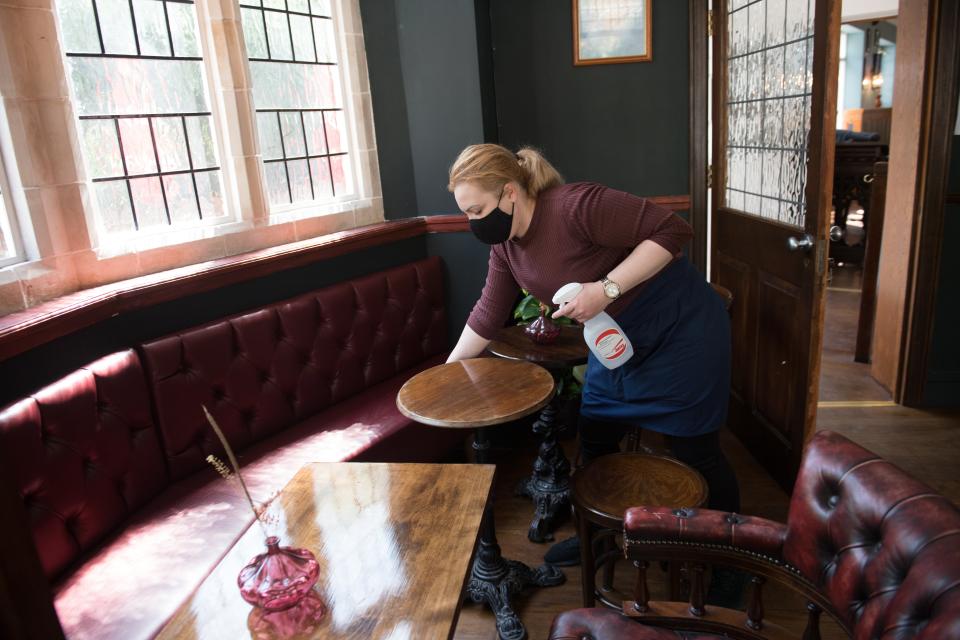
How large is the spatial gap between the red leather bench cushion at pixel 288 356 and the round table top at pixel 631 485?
128 cm

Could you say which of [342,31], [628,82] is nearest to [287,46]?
[342,31]

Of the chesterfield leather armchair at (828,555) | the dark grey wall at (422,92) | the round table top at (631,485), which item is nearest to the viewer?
the chesterfield leather armchair at (828,555)

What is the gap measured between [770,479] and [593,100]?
2.22 meters

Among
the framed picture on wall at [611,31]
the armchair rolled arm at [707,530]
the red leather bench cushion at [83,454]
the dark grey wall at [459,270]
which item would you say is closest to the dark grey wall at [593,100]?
the framed picture on wall at [611,31]

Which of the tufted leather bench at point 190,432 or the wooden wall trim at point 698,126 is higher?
the wooden wall trim at point 698,126

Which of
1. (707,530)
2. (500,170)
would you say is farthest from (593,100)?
(707,530)

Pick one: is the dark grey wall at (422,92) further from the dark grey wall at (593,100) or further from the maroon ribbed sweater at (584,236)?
the maroon ribbed sweater at (584,236)

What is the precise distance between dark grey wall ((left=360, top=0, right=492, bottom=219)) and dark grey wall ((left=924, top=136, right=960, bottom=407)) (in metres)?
2.30

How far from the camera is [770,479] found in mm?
3004

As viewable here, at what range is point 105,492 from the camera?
2.03 m

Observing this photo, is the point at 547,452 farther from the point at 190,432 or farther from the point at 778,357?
the point at 190,432

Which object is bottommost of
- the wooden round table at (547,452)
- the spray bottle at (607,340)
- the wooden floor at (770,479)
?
the wooden floor at (770,479)

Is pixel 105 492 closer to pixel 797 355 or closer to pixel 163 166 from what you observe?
pixel 163 166

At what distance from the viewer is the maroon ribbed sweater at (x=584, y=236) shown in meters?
2.05
